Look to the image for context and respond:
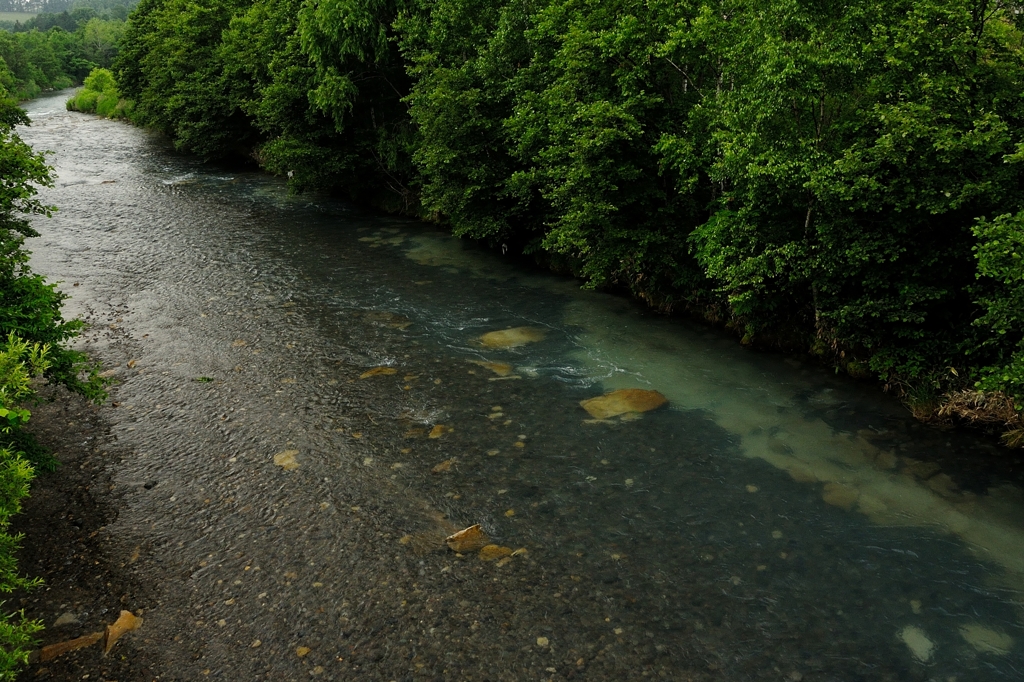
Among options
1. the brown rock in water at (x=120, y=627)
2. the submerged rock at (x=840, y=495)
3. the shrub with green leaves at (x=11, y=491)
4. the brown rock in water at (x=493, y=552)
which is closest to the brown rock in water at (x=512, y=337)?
the brown rock in water at (x=493, y=552)

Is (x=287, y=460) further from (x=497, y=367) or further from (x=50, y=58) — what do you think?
(x=50, y=58)

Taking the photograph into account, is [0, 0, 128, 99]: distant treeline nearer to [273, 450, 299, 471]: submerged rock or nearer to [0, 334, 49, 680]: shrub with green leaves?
[273, 450, 299, 471]: submerged rock

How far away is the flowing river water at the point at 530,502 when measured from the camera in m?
8.76

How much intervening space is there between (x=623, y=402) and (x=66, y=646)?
1043 centimetres

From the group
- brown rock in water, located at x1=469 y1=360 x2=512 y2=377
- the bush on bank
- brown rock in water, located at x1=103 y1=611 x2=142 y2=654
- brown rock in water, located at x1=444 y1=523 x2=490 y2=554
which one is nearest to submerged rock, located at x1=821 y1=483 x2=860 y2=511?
brown rock in water, located at x1=444 y1=523 x2=490 y2=554

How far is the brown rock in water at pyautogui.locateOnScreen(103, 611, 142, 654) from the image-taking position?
8.52 m

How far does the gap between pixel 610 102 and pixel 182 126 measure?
113 ft

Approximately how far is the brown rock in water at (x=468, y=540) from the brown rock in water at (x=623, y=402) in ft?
14.6

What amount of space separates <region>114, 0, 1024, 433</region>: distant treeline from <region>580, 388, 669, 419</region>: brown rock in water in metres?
2.88

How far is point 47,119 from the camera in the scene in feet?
226

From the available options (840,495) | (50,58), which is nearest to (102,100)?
(50,58)

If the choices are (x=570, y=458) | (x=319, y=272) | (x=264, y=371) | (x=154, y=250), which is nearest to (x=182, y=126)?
(x=154, y=250)

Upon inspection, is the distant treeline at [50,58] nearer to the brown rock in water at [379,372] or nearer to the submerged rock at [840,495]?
the brown rock in water at [379,372]

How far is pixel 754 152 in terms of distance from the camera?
48.0 ft
